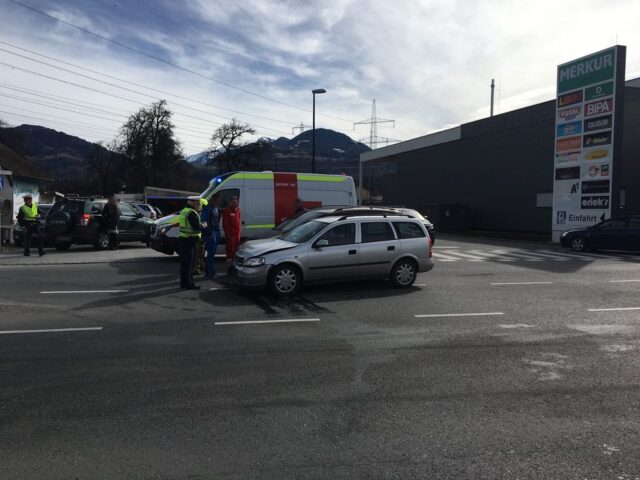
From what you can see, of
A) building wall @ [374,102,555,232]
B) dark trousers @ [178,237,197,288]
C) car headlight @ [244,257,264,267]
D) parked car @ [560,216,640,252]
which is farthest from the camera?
building wall @ [374,102,555,232]

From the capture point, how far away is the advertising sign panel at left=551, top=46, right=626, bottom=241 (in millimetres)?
22062

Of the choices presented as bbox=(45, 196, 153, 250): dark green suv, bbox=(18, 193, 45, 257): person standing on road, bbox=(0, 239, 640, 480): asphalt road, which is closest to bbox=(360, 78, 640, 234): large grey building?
bbox=(0, 239, 640, 480): asphalt road

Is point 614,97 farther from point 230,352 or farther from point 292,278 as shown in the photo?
point 230,352

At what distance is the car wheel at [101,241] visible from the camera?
17.4 m

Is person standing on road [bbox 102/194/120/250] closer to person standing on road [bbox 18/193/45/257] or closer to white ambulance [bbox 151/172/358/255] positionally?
person standing on road [bbox 18/193/45/257]

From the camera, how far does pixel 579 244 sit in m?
20.6

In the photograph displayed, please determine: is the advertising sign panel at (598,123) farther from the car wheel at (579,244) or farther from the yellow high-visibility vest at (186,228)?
the yellow high-visibility vest at (186,228)

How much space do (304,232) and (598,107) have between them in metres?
19.2

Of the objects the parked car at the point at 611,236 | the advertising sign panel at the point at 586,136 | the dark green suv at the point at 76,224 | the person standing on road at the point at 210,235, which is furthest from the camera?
the advertising sign panel at the point at 586,136

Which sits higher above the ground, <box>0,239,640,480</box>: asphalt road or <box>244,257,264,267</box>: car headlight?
<box>244,257,264,267</box>: car headlight

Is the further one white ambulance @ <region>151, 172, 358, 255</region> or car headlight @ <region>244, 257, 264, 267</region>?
white ambulance @ <region>151, 172, 358, 255</region>

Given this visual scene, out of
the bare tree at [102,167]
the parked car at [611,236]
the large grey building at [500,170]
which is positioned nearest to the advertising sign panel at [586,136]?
the large grey building at [500,170]

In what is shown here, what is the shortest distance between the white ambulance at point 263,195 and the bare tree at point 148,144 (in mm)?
44947

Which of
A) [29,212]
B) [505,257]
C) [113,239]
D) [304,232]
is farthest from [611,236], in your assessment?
[29,212]
